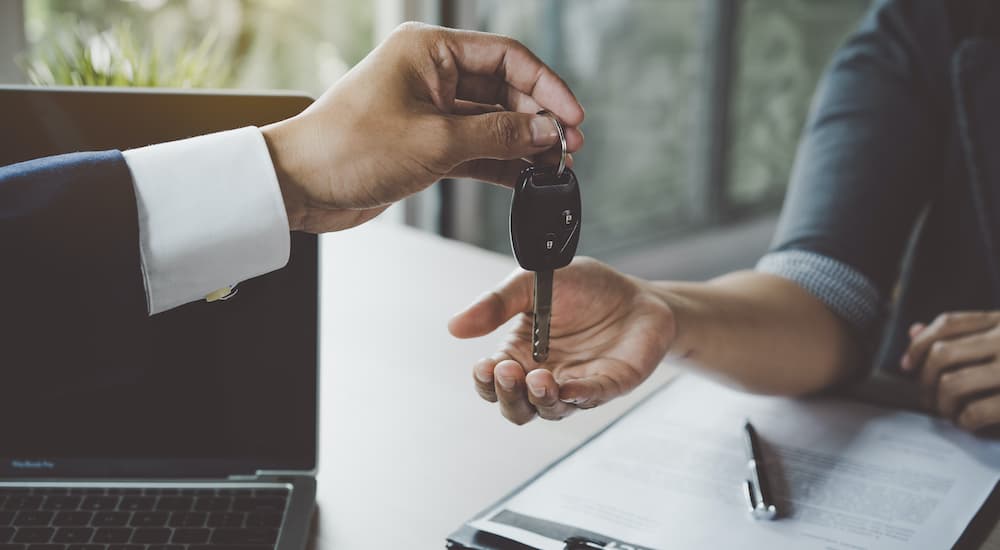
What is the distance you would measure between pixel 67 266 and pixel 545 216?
359mm

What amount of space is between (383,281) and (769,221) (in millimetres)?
2322

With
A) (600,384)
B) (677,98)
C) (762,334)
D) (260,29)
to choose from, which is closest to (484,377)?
(600,384)

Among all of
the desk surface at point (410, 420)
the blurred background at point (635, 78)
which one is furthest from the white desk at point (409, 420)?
the blurred background at point (635, 78)

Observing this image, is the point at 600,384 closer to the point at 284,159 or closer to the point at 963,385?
the point at 284,159

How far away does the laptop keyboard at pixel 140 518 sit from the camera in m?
0.71

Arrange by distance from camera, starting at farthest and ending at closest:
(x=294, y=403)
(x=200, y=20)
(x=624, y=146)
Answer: (x=624, y=146) < (x=200, y=20) < (x=294, y=403)

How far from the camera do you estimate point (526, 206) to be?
0.72 metres

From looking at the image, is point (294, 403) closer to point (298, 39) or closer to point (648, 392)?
point (648, 392)

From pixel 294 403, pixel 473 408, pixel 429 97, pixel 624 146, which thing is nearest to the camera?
pixel 429 97

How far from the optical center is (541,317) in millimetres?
781

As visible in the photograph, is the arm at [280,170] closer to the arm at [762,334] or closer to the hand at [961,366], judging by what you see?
the arm at [762,334]

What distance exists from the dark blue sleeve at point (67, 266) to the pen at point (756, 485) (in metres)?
0.52

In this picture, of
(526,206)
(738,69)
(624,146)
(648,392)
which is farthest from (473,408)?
(738,69)

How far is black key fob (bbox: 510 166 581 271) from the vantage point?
0.72 meters
